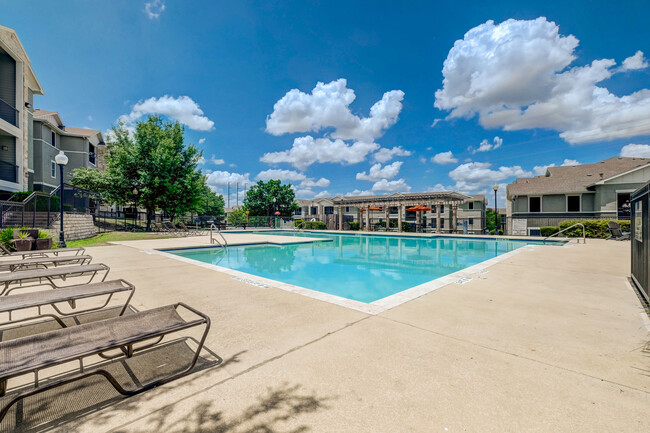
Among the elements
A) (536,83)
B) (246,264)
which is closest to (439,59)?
(536,83)

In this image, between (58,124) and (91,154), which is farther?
(91,154)

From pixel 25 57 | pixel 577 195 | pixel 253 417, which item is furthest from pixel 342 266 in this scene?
pixel 25 57

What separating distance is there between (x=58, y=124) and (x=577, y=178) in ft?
149

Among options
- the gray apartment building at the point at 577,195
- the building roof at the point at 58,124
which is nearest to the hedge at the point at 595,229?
the gray apartment building at the point at 577,195

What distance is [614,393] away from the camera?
2.04 metres

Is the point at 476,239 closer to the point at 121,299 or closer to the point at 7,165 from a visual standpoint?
the point at 121,299

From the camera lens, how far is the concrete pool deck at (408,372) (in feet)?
5.81

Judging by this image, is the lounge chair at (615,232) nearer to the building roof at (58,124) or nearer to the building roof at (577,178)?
the building roof at (577,178)

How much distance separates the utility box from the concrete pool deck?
0.53 m

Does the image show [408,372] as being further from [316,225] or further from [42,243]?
[316,225]

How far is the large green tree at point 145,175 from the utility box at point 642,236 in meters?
24.7

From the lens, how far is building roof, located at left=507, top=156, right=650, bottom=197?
2064cm

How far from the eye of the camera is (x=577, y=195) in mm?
20766

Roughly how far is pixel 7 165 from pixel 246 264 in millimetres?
16940
